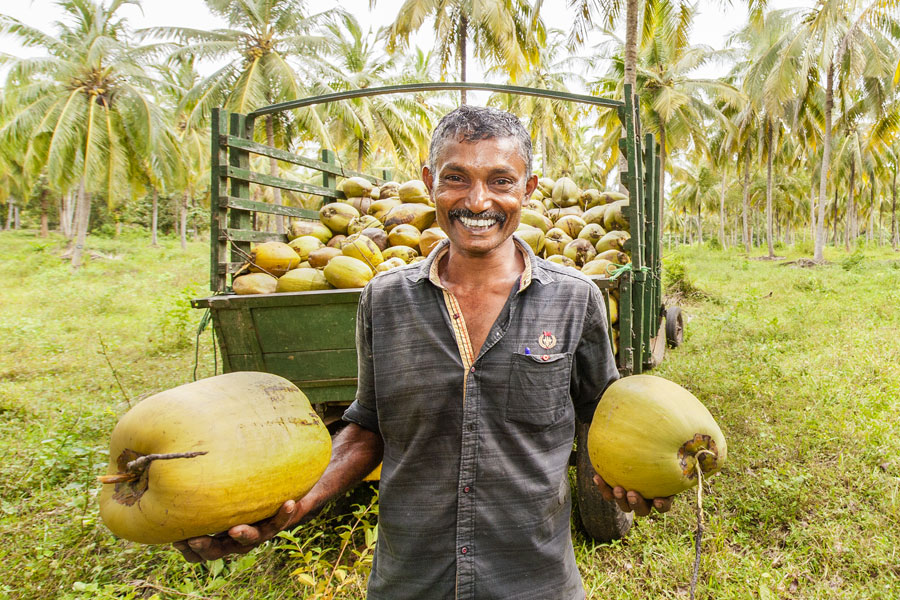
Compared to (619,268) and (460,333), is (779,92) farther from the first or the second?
(460,333)

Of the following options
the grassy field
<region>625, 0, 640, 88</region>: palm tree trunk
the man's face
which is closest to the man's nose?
the man's face

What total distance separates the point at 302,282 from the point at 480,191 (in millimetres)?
1810

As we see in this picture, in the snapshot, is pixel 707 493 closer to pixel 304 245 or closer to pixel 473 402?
pixel 473 402

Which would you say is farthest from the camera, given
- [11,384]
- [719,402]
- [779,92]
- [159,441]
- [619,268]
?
[779,92]

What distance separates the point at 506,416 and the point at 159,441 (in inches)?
29.5

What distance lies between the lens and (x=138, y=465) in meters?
1.05

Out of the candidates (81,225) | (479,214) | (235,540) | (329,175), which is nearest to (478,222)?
(479,214)

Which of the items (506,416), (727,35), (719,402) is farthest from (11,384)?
(727,35)

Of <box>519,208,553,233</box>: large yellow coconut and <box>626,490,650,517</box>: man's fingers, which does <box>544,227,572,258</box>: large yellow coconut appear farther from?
<box>626,490,650,517</box>: man's fingers

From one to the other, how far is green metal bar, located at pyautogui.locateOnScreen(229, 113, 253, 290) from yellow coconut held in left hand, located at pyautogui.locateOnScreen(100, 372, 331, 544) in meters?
2.02

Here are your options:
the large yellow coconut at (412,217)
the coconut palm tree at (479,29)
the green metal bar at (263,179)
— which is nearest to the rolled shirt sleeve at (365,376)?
the green metal bar at (263,179)

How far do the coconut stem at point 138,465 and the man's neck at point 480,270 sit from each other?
2.37ft

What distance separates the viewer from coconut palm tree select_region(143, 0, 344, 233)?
15703 mm

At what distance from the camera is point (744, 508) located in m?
2.92
